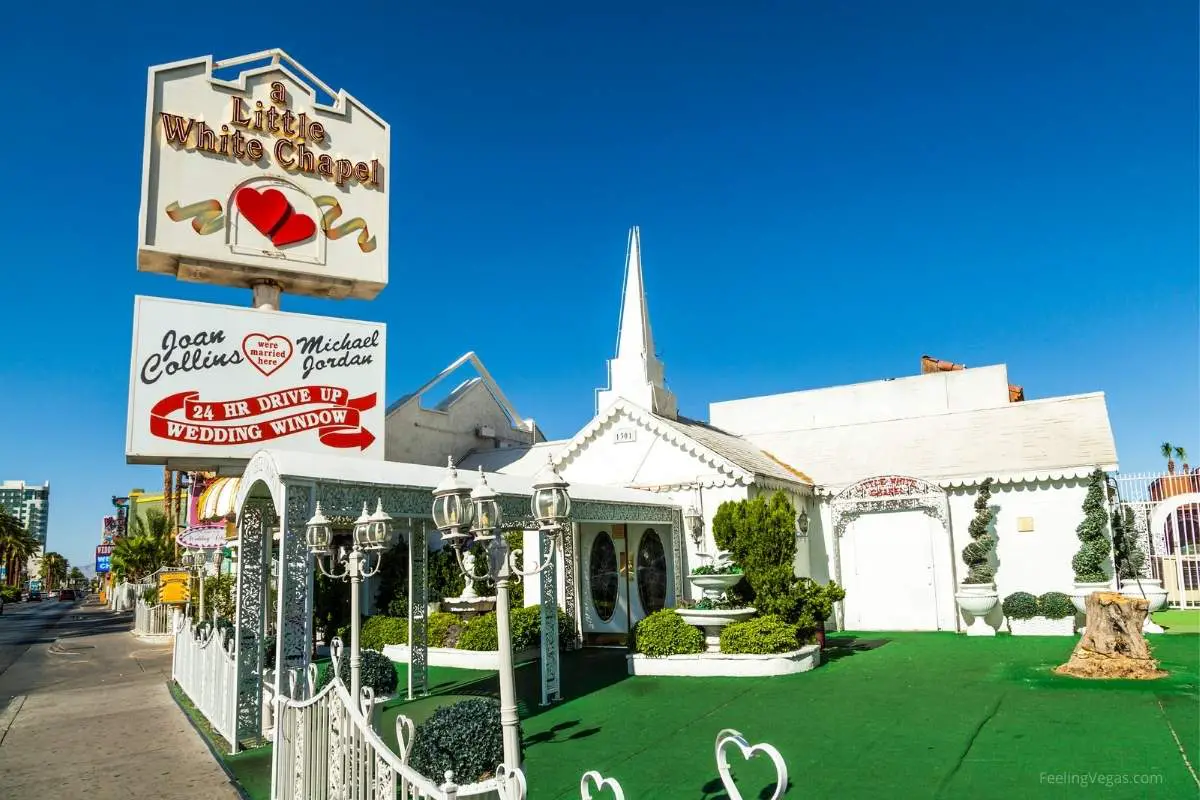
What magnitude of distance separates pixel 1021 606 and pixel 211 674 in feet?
51.9

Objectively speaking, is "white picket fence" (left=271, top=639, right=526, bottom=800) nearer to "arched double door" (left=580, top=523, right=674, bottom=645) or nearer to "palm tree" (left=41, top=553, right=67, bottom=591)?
"arched double door" (left=580, top=523, right=674, bottom=645)

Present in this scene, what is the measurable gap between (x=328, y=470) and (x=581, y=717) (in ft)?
15.5

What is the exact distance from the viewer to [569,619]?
17250 millimetres

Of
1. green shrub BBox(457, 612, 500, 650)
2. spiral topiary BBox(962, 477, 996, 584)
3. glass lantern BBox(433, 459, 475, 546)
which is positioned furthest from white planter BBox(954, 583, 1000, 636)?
glass lantern BBox(433, 459, 475, 546)

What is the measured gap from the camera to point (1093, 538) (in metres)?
17.2

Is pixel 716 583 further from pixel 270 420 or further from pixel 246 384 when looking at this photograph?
pixel 246 384

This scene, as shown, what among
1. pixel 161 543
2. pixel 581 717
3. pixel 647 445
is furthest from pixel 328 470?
pixel 161 543

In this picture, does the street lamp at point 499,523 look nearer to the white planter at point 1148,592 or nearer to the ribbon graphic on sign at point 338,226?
the white planter at point 1148,592

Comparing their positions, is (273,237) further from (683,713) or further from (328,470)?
(683,713)

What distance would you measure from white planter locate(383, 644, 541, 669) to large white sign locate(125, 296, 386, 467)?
18.4ft

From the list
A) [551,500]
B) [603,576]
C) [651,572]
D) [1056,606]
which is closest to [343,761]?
[551,500]

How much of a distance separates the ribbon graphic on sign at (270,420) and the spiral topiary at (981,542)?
15006 millimetres

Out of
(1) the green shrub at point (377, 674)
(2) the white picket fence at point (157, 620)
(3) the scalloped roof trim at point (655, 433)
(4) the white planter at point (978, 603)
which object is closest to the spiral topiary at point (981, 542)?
(4) the white planter at point (978, 603)

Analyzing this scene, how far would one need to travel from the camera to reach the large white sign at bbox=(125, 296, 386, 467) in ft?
59.4
